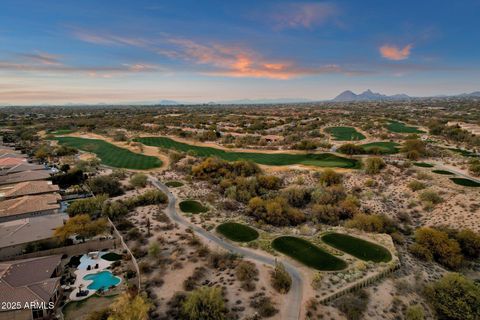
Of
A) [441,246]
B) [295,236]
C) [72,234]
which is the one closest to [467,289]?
[441,246]

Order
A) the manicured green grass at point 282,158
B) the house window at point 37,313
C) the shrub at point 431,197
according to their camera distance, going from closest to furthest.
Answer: the house window at point 37,313 < the shrub at point 431,197 < the manicured green grass at point 282,158

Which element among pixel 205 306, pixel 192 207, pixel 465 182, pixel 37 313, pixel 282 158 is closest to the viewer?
pixel 205 306

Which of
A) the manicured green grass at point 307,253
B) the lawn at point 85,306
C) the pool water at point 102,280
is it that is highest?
the manicured green grass at point 307,253

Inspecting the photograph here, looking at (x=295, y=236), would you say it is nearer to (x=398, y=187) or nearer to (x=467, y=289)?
(x=467, y=289)

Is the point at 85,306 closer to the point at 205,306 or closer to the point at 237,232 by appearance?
the point at 205,306

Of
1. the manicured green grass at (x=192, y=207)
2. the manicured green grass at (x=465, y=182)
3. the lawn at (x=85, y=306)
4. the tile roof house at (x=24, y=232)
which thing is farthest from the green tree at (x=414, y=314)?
the tile roof house at (x=24, y=232)

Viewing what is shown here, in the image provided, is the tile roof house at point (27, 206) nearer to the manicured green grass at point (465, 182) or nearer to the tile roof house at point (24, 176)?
the tile roof house at point (24, 176)

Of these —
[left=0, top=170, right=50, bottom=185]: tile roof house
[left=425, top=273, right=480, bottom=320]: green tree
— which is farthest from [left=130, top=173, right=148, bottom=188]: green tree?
[left=425, top=273, right=480, bottom=320]: green tree

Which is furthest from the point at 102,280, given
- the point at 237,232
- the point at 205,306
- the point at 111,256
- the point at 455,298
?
the point at 455,298
